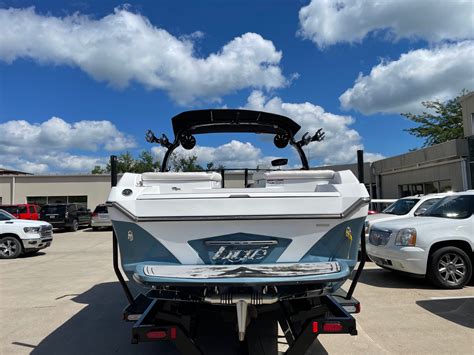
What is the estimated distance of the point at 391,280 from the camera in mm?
8273

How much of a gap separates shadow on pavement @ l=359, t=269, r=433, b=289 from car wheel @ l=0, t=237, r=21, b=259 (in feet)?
34.5

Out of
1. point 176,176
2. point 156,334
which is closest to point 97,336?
point 156,334

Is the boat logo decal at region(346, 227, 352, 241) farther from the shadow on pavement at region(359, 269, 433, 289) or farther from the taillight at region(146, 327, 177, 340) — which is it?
the shadow on pavement at region(359, 269, 433, 289)

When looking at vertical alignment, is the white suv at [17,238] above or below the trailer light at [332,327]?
above

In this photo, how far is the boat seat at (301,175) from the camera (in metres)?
4.59

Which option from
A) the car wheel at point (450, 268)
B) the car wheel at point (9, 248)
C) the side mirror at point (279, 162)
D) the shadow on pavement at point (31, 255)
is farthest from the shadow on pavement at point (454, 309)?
the shadow on pavement at point (31, 255)

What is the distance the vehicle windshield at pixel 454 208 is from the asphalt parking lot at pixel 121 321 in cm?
129

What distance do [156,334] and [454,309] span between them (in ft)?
15.3

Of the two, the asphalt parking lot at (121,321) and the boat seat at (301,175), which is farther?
the asphalt parking lot at (121,321)

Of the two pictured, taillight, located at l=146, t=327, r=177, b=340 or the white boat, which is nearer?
taillight, located at l=146, t=327, r=177, b=340

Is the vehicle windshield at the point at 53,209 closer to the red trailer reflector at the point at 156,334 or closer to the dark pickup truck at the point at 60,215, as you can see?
the dark pickup truck at the point at 60,215

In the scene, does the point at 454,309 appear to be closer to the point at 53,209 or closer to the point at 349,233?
the point at 349,233

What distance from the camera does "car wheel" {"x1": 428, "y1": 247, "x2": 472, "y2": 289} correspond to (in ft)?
23.9

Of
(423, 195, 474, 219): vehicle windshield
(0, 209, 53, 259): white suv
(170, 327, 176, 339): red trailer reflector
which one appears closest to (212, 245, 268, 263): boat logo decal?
(170, 327, 176, 339): red trailer reflector
